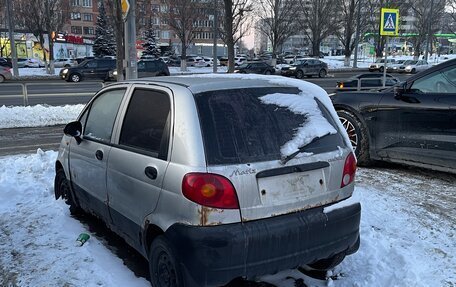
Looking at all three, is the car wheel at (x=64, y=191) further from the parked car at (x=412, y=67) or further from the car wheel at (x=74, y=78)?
the parked car at (x=412, y=67)

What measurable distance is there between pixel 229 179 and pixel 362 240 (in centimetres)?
186

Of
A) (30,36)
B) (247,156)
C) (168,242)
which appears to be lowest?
(168,242)

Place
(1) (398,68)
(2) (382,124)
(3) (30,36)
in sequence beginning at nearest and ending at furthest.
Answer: (2) (382,124) < (1) (398,68) < (3) (30,36)

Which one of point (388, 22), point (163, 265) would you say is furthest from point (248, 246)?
point (388, 22)

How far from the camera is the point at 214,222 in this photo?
108 inches

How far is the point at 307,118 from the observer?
3.22 meters

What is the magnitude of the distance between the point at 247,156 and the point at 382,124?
155 inches

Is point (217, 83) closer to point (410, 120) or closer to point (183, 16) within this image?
point (410, 120)

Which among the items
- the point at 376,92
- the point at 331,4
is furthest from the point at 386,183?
the point at 331,4

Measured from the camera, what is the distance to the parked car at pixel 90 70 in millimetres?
31109

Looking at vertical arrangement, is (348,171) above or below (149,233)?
above

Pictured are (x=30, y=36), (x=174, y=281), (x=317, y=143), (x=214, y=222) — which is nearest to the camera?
(x=214, y=222)

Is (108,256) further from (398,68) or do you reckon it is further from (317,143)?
(398,68)

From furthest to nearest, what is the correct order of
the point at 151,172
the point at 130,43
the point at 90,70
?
the point at 90,70 → the point at 130,43 → the point at 151,172
